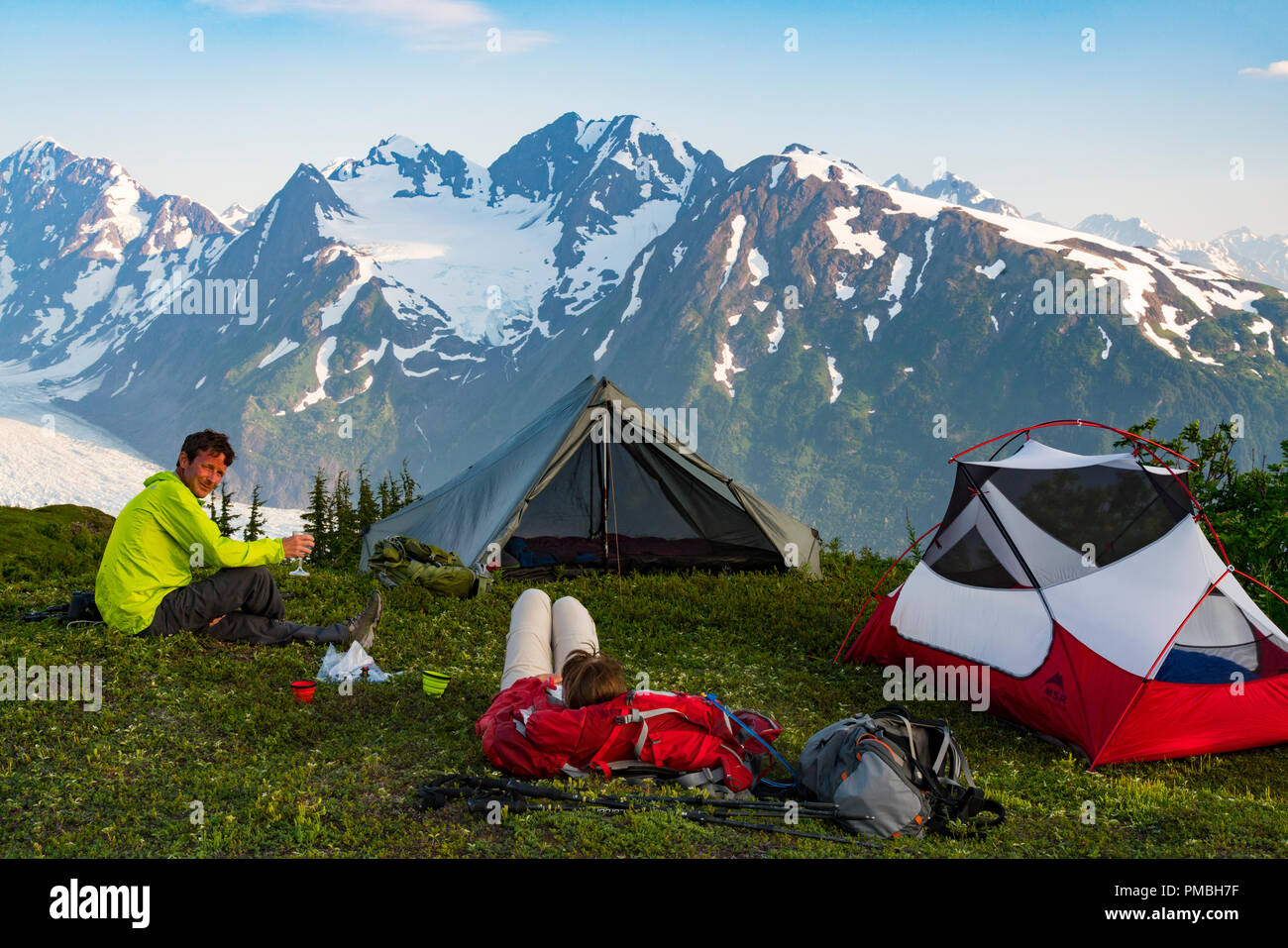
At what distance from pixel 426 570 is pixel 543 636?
4754 millimetres

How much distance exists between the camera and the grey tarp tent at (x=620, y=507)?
15.4m

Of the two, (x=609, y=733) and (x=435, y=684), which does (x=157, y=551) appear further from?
(x=609, y=733)

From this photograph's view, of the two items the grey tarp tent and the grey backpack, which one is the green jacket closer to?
the grey tarp tent

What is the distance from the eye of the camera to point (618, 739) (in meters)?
6.71

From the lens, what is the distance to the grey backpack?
617 cm

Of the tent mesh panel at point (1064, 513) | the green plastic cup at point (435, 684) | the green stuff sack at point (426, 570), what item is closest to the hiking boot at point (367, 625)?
the green plastic cup at point (435, 684)

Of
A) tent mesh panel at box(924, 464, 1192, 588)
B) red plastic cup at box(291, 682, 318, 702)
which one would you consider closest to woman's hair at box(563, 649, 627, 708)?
red plastic cup at box(291, 682, 318, 702)

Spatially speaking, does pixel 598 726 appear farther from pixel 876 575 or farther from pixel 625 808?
pixel 876 575

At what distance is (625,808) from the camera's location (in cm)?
612

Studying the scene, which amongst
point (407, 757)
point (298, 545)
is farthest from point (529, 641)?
point (298, 545)

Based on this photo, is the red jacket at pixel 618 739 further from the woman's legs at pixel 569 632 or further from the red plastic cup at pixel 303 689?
the red plastic cup at pixel 303 689

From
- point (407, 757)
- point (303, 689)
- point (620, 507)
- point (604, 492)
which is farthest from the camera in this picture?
point (620, 507)

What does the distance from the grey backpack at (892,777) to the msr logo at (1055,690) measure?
266 centimetres
